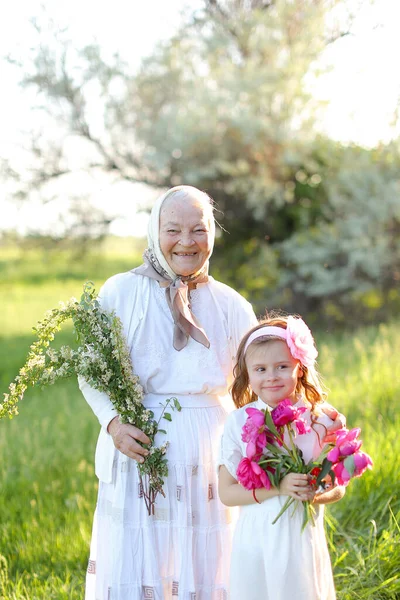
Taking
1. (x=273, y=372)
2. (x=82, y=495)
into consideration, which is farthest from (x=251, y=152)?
(x=273, y=372)

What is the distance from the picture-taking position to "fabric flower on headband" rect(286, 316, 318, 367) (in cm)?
288

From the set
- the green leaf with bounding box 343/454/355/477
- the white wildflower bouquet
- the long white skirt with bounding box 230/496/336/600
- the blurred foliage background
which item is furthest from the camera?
the blurred foliage background

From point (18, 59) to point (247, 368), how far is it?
9.95 m

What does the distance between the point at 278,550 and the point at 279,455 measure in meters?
0.35

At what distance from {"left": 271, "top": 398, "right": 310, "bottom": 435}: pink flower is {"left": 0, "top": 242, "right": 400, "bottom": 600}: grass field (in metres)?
1.28

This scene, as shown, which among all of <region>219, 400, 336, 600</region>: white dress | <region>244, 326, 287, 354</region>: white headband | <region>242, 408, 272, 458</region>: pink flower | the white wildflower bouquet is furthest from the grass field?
<region>244, 326, 287, 354</region>: white headband

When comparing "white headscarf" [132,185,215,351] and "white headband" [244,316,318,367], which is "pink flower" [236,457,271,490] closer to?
"white headband" [244,316,318,367]

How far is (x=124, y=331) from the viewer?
11.1ft

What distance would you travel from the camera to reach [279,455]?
111 inches

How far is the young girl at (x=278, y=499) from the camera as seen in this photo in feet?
9.27

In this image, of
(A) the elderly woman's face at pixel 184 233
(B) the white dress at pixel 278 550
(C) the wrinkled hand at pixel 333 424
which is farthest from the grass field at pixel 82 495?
(A) the elderly woman's face at pixel 184 233

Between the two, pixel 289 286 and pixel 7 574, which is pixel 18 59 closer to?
pixel 289 286

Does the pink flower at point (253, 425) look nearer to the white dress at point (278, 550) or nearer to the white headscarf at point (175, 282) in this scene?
the white dress at point (278, 550)

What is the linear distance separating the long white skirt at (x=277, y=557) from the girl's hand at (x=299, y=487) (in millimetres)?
124
